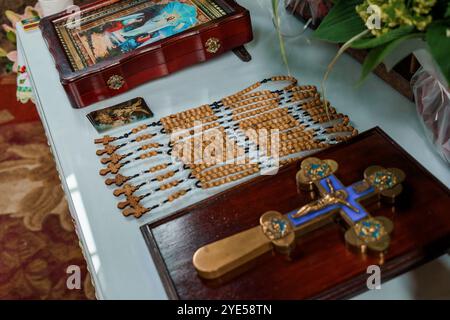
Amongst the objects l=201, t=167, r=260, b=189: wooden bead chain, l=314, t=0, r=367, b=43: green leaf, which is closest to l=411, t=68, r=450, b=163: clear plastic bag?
l=314, t=0, r=367, b=43: green leaf

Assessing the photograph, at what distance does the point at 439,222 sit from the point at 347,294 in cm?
14

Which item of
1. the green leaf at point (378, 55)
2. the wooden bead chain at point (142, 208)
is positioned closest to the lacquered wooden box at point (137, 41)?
the wooden bead chain at point (142, 208)

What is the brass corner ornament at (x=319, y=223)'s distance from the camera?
0.65m

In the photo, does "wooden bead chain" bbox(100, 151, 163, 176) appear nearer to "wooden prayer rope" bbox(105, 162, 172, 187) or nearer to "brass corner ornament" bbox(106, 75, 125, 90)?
"wooden prayer rope" bbox(105, 162, 172, 187)

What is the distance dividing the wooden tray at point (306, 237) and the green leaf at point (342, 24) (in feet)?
0.49

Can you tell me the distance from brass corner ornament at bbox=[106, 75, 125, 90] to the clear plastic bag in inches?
18.7

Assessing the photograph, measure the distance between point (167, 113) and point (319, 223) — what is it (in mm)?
361

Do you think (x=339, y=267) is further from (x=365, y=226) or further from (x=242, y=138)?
(x=242, y=138)

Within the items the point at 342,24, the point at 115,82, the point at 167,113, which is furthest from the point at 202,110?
the point at 342,24

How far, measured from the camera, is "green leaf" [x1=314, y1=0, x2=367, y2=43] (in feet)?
2.36

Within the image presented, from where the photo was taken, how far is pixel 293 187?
2.44ft

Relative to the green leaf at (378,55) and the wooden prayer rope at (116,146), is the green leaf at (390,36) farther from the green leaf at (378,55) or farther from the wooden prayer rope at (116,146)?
the wooden prayer rope at (116,146)

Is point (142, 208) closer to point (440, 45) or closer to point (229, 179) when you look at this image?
point (229, 179)

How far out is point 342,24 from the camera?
73 centimetres
